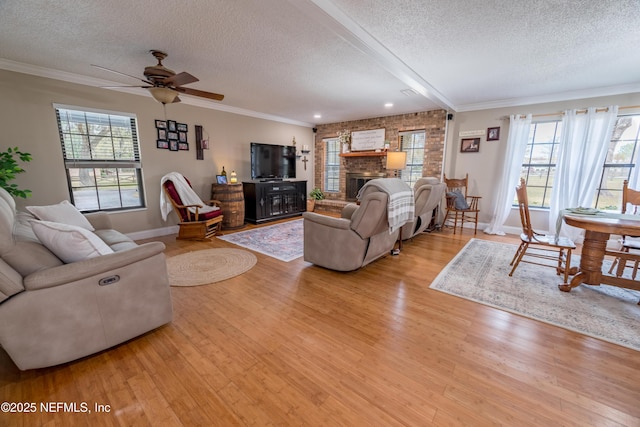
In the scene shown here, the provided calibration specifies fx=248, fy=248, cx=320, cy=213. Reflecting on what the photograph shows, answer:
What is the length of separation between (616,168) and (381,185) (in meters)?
4.31

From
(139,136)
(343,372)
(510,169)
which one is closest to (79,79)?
(139,136)

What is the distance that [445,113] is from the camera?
516 cm

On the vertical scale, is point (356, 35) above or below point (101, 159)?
above

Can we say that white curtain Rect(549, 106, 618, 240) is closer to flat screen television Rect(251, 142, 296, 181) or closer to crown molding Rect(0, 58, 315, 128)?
flat screen television Rect(251, 142, 296, 181)

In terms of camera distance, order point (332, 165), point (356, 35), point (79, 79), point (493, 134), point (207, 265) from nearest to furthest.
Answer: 1. point (356, 35)
2. point (207, 265)
3. point (79, 79)
4. point (493, 134)
5. point (332, 165)

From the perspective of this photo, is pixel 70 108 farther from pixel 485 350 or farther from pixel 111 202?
pixel 485 350

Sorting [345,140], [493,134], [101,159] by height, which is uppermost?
[345,140]

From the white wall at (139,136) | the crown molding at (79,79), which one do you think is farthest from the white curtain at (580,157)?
the crown molding at (79,79)

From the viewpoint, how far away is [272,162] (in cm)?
592

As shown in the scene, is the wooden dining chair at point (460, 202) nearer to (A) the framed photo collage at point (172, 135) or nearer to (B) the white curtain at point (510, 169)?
(B) the white curtain at point (510, 169)

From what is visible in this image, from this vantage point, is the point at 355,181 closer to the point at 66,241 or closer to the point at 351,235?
the point at 351,235

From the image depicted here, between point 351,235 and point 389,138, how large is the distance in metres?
4.10

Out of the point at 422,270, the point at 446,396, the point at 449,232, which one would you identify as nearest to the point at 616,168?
the point at 449,232

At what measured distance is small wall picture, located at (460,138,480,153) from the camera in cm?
500
